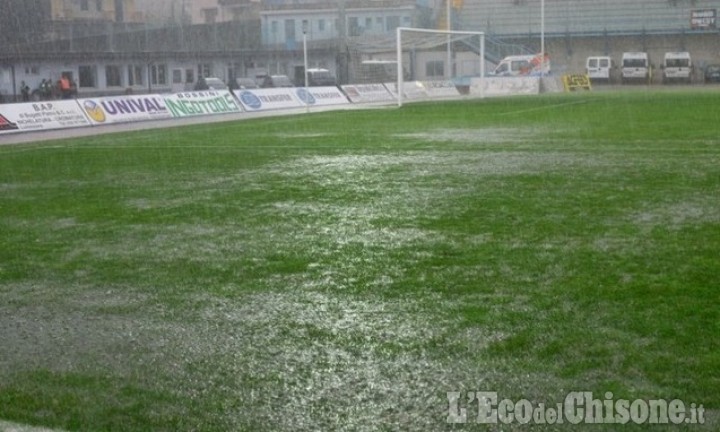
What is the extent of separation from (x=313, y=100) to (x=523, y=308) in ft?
105

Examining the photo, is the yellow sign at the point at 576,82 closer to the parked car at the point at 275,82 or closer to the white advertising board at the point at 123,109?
the parked car at the point at 275,82

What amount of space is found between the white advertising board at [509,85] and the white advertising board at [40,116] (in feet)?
89.4

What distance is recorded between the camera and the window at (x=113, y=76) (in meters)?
46.8

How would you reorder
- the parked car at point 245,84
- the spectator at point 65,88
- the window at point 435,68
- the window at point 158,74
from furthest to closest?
the window at point 435,68 < the window at point 158,74 < the parked car at point 245,84 < the spectator at point 65,88

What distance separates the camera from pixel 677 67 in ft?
196

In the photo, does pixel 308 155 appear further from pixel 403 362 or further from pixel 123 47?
pixel 123 47

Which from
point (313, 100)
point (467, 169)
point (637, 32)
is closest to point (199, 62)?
point (313, 100)

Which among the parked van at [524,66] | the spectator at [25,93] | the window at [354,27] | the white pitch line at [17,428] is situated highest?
the window at [354,27]

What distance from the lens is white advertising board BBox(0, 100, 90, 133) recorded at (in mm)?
24984

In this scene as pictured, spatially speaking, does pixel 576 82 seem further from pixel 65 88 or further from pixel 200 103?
pixel 200 103

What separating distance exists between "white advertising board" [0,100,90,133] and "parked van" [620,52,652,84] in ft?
137

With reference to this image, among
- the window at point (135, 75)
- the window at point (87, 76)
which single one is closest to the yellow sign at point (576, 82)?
the window at point (135, 75)

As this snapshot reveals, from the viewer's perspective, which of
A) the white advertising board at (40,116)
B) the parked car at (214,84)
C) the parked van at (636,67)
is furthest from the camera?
the parked van at (636,67)

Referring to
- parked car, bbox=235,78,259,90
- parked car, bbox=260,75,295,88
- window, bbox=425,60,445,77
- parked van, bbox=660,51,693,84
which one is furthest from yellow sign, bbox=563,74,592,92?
parked car, bbox=235,78,259,90
